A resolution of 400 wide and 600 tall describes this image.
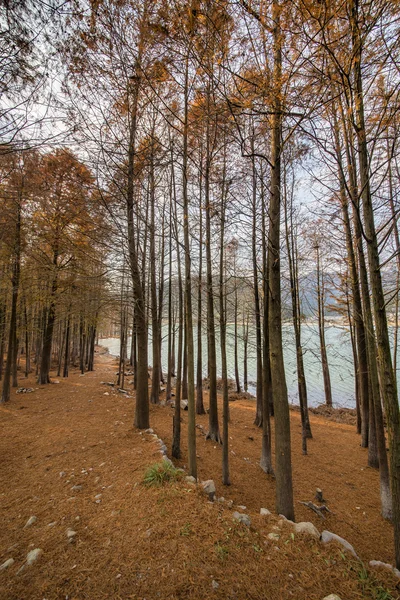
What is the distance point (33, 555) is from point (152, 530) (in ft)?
3.51

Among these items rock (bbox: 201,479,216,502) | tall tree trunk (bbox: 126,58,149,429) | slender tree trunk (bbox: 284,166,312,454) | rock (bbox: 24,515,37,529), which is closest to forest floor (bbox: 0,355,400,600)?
rock (bbox: 24,515,37,529)

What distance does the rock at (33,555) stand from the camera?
2037 mm

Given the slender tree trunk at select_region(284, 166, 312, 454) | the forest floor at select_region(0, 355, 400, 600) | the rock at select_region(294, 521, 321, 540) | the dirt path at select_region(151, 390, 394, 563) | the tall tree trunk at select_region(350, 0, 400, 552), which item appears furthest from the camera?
the slender tree trunk at select_region(284, 166, 312, 454)

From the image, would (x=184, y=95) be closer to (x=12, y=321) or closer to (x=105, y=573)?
(x=105, y=573)

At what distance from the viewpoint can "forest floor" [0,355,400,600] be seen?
184 centimetres

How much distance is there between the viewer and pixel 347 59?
2012 mm

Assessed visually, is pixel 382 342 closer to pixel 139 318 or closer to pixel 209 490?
pixel 209 490

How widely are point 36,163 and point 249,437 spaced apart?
28.5 ft

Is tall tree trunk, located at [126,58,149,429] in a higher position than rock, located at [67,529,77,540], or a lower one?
higher

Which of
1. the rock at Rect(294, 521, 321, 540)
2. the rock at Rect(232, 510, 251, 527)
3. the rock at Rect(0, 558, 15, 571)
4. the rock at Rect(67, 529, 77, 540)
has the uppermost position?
the rock at Rect(0, 558, 15, 571)

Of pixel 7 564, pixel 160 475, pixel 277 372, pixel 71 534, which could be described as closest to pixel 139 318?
pixel 160 475

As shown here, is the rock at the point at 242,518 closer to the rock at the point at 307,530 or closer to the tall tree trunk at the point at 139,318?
the rock at the point at 307,530

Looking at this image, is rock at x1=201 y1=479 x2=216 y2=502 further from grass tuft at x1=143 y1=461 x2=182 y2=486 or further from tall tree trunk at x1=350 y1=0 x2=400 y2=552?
tall tree trunk at x1=350 y1=0 x2=400 y2=552

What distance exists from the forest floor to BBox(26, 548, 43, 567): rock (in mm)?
48
